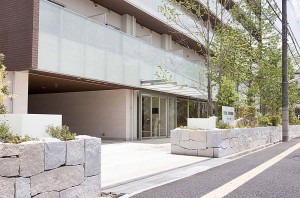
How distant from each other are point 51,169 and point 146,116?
16.5 metres

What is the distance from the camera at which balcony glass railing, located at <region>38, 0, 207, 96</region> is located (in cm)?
1328

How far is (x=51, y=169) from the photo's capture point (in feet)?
17.3

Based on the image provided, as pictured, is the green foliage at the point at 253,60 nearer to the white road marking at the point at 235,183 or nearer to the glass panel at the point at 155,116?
the glass panel at the point at 155,116

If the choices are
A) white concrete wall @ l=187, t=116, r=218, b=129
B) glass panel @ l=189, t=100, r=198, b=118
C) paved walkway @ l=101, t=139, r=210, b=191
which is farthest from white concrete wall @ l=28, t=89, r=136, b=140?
glass panel @ l=189, t=100, r=198, b=118

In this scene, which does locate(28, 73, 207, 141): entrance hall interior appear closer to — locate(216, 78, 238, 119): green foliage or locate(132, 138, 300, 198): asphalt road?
locate(216, 78, 238, 119): green foliage

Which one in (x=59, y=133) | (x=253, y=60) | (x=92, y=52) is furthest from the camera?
(x=253, y=60)

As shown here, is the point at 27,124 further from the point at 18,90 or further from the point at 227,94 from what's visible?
the point at 227,94

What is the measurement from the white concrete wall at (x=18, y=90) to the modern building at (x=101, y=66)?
37 mm

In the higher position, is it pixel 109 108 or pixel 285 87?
pixel 285 87

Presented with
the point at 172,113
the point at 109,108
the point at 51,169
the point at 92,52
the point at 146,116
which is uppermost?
the point at 92,52

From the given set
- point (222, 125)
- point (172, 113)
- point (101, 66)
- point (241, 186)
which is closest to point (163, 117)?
point (172, 113)

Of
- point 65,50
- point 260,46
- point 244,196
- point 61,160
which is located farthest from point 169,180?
point 260,46

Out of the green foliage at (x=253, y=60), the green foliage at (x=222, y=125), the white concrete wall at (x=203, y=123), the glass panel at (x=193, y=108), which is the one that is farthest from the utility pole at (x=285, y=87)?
the white concrete wall at (x=203, y=123)

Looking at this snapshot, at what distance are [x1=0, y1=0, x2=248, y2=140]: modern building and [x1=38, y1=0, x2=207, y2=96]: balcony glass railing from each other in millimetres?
37
